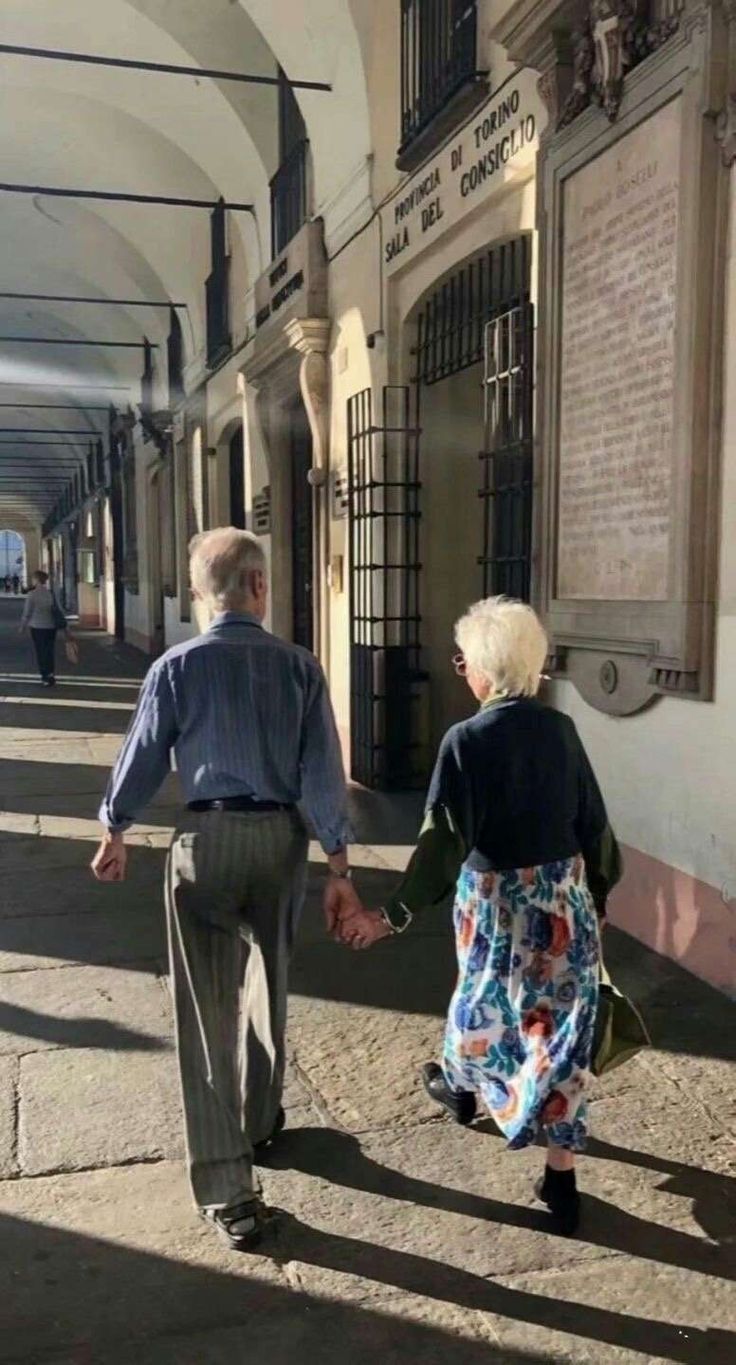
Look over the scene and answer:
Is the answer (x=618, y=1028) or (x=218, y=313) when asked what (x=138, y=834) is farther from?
(x=218, y=313)

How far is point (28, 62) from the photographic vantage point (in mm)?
11672

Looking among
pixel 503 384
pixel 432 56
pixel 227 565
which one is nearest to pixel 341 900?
pixel 227 565

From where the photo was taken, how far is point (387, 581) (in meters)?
7.83

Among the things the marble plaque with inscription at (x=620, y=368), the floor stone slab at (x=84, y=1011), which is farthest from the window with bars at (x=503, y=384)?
the floor stone slab at (x=84, y=1011)

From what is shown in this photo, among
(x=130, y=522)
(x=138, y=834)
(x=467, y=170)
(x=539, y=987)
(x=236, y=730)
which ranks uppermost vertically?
(x=467, y=170)

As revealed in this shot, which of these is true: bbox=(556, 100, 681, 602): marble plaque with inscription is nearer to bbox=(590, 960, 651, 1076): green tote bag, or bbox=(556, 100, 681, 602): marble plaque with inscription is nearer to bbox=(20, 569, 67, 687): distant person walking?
bbox=(590, 960, 651, 1076): green tote bag

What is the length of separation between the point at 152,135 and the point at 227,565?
469 inches

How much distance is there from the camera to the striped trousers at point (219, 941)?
2592 mm

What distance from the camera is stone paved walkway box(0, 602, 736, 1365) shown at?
2326mm

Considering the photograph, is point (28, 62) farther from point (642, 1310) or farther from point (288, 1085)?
point (642, 1310)

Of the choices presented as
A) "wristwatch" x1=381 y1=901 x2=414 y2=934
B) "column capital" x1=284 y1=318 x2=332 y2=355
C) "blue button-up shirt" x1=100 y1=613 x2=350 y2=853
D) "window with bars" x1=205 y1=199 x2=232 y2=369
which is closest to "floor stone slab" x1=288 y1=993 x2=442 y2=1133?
"wristwatch" x1=381 y1=901 x2=414 y2=934

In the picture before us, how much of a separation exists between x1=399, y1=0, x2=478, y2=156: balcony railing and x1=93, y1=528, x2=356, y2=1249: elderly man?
184 inches

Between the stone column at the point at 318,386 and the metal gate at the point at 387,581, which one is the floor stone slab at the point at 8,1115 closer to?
the metal gate at the point at 387,581

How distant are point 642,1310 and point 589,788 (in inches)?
45.2
